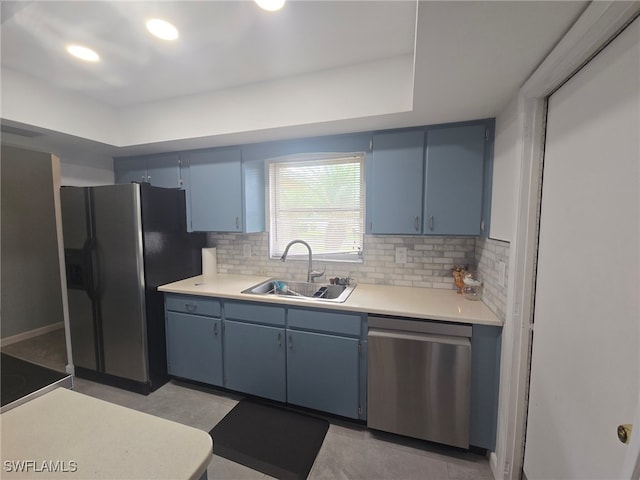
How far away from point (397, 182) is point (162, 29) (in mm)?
1780

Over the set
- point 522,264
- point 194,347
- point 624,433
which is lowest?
point 194,347

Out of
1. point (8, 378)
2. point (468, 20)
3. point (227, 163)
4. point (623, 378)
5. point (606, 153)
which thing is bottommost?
point (8, 378)

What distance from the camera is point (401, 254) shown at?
7.61ft

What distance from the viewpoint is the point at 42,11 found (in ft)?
4.46

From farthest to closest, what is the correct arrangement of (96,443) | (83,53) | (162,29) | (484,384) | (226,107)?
(226,107), (83,53), (484,384), (162,29), (96,443)

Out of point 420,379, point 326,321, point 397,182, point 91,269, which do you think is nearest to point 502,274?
point 420,379

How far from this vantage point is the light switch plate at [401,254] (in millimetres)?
2309

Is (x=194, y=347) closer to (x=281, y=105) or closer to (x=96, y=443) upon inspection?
(x=96, y=443)

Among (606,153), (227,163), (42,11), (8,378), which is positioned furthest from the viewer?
(227,163)

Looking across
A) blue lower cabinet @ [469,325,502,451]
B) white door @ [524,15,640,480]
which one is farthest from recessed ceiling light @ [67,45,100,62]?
blue lower cabinet @ [469,325,502,451]

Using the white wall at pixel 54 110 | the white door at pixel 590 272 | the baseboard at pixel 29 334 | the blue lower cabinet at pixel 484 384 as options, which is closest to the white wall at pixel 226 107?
the white wall at pixel 54 110

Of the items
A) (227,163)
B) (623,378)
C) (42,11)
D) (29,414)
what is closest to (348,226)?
(227,163)

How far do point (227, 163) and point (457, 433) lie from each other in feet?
9.16

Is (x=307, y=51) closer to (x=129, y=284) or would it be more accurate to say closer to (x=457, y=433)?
(x=129, y=284)
